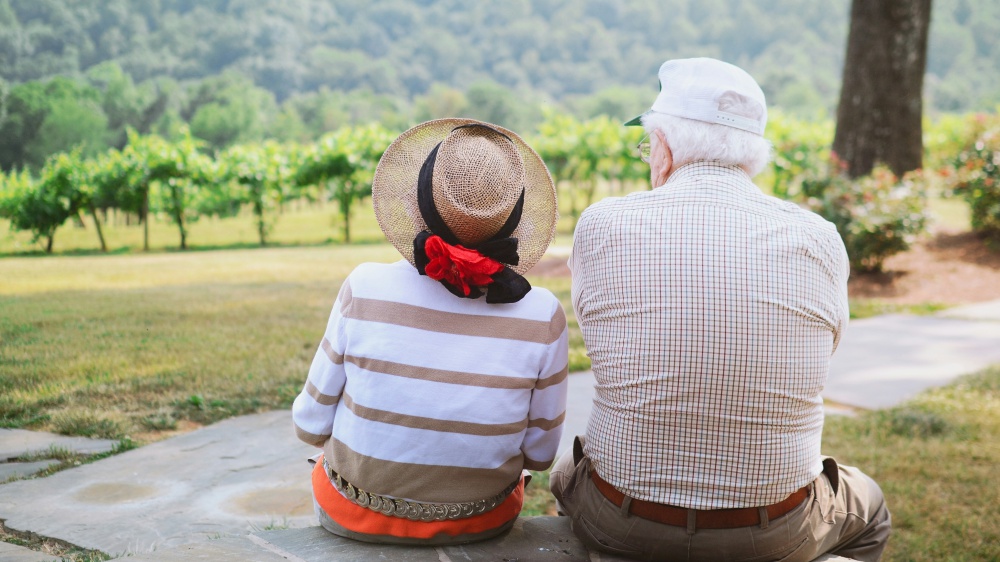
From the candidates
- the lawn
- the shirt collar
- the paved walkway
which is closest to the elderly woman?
the paved walkway

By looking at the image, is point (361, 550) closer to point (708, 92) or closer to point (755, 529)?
point (755, 529)

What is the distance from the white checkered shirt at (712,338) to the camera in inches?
75.7

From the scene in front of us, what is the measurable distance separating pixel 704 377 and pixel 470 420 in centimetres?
55

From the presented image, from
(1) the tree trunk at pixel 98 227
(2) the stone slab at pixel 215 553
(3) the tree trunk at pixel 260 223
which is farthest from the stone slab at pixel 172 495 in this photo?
(3) the tree trunk at pixel 260 223

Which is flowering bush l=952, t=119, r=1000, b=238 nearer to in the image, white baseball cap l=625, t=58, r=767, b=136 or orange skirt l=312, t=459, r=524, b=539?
white baseball cap l=625, t=58, r=767, b=136

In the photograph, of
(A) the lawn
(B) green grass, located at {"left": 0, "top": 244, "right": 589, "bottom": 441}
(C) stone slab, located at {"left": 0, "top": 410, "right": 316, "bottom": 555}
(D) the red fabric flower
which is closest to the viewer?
(D) the red fabric flower

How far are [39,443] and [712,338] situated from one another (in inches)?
103

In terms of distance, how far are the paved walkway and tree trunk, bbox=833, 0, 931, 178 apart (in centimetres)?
607

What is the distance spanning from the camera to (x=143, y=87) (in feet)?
15.1

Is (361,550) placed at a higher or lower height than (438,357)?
lower

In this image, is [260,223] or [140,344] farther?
[260,223]

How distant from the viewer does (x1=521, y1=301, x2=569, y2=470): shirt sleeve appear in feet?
6.76

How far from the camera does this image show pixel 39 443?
126 inches

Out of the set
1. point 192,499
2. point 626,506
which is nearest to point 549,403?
point 626,506
